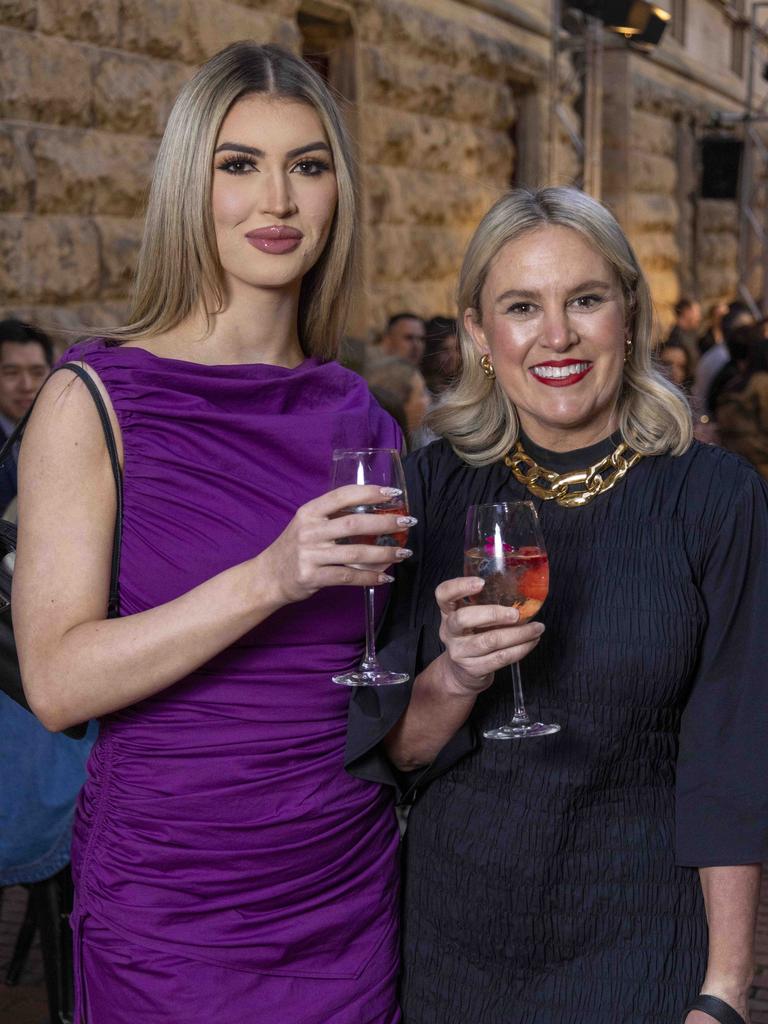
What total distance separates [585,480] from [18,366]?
350cm

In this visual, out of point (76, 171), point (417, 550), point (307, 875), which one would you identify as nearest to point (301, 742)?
point (307, 875)

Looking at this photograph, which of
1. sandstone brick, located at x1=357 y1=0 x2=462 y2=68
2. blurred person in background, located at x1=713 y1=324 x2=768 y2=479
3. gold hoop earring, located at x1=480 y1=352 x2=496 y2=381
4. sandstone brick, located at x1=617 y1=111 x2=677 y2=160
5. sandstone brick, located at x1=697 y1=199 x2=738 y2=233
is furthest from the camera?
sandstone brick, located at x1=697 y1=199 x2=738 y2=233

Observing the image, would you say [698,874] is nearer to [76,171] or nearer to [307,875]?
[307,875]

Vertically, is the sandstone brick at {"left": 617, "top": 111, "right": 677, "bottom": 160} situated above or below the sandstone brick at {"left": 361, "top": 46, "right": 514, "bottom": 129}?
above

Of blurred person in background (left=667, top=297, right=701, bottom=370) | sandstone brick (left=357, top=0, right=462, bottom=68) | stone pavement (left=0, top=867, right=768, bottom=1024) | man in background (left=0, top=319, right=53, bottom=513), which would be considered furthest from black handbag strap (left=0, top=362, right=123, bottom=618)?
blurred person in background (left=667, top=297, right=701, bottom=370)

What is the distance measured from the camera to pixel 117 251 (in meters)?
6.36

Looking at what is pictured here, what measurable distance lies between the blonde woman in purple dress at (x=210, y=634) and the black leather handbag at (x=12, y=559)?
2 centimetres

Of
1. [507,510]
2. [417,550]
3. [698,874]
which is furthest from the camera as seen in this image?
[417,550]

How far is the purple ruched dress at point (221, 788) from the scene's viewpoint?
6.93 feet

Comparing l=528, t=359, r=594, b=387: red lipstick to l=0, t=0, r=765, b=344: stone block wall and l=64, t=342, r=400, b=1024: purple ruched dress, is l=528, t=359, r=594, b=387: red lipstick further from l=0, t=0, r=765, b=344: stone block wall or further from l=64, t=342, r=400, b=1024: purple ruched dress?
l=0, t=0, r=765, b=344: stone block wall

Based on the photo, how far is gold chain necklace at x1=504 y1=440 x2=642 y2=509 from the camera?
225cm

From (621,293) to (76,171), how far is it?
429 cm

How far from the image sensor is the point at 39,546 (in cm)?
203

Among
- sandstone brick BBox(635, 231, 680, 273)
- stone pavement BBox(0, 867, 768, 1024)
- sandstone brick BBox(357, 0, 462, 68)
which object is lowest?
stone pavement BBox(0, 867, 768, 1024)
